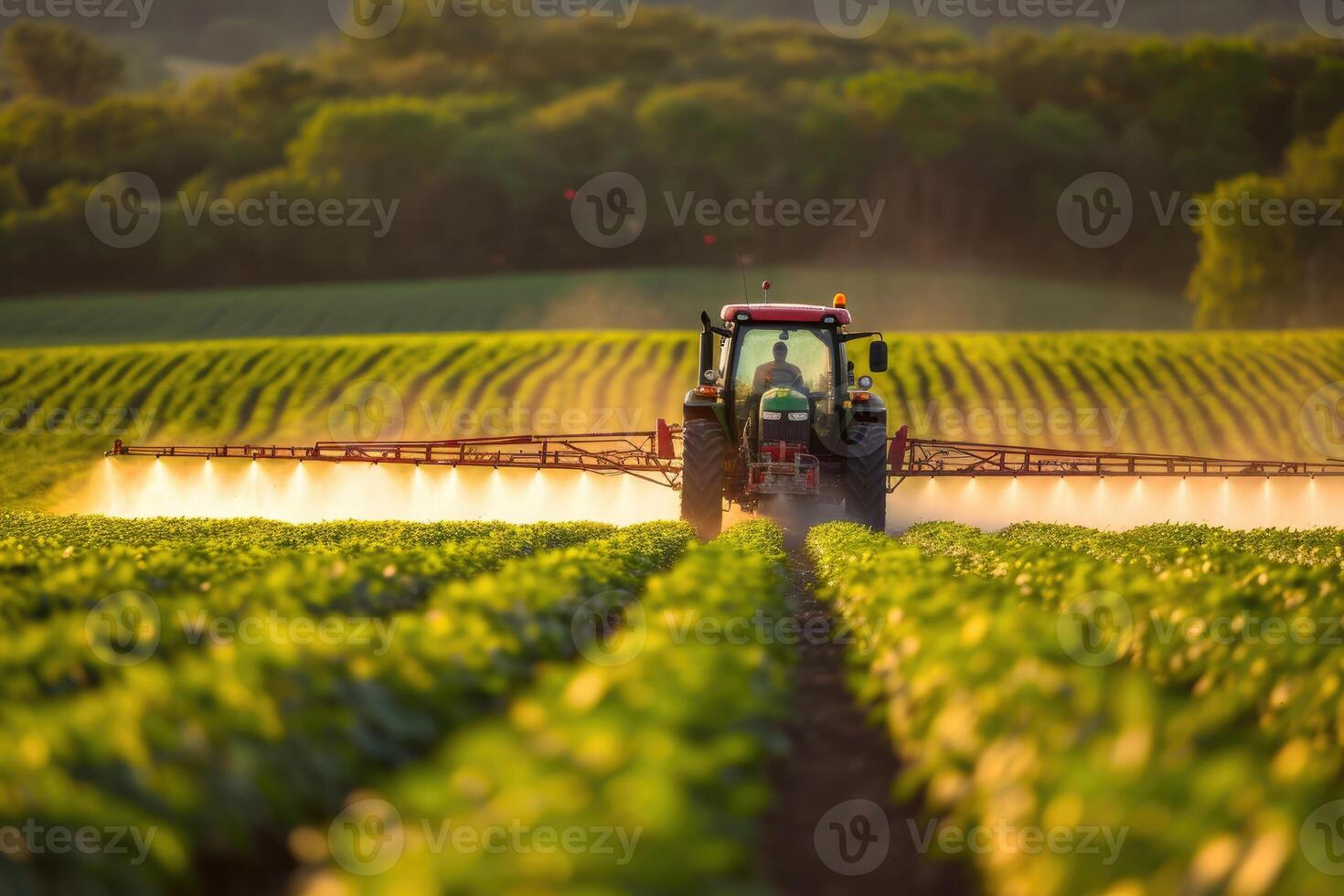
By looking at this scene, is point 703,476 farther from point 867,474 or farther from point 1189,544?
point 1189,544

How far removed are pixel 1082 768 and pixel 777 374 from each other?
13.1 meters

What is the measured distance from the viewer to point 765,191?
67.1 m

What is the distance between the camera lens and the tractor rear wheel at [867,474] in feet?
52.9

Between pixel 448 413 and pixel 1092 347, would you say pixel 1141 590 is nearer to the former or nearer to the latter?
pixel 448 413

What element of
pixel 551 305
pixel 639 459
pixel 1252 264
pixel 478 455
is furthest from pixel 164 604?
pixel 1252 264

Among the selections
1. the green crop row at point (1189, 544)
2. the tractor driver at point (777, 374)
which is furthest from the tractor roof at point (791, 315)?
the green crop row at point (1189, 544)

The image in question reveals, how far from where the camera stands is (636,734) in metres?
3.69

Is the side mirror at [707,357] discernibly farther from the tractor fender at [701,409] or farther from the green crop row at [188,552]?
the green crop row at [188,552]

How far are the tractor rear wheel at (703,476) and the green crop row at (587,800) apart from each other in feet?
36.0

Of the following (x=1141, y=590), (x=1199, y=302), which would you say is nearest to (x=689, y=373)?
(x=1141, y=590)

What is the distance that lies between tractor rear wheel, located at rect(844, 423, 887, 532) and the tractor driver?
1121 millimetres

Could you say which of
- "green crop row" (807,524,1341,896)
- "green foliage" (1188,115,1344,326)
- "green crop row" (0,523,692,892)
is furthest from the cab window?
"green foliage" (1188,115,1344,326)

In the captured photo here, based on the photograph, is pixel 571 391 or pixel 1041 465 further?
pixel 571 391

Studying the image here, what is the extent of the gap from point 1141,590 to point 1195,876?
4.40 metres
